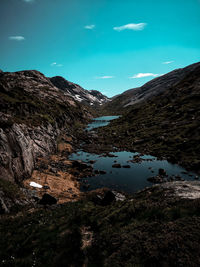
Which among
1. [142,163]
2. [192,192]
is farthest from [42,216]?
[142,163]

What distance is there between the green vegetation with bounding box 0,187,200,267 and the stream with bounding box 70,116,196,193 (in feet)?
65.8

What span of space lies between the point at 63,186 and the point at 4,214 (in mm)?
16515

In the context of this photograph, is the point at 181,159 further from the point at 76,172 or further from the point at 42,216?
the point at 42,216

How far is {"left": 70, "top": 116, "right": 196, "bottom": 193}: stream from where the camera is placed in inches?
1413

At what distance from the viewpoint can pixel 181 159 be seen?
4725cm

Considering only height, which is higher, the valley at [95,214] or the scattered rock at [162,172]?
the valley at [95,214]

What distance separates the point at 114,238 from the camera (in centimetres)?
1091

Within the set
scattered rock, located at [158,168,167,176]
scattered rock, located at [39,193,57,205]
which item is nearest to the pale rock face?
scattered rock, located at [39,193,57,205]

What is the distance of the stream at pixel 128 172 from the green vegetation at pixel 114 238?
65.8 ft

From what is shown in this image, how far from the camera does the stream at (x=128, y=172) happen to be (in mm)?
35891

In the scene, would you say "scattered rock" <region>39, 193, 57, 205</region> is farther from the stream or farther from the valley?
the stream

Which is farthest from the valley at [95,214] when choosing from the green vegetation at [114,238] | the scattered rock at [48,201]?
the scattered rock at [48,201]

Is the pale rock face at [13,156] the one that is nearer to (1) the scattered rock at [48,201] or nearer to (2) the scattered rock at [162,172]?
(1) the scattered rock at [48,201]

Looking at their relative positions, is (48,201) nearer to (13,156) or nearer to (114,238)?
(13,156)
